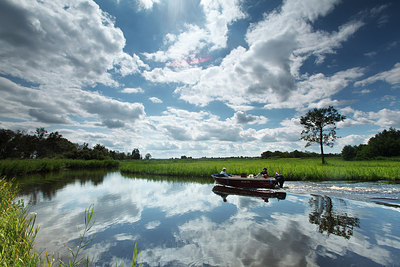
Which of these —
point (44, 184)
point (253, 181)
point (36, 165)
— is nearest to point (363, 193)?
point (253, 181)

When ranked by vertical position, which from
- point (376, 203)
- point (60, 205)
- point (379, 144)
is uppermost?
point (379, 144)

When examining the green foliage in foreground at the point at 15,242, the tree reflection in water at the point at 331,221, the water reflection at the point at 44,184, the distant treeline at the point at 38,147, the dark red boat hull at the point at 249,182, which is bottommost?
the water reflection at the point at 44,184

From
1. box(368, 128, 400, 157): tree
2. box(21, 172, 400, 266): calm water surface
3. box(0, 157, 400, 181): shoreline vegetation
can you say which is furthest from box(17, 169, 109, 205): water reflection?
box(368, 128, 400, 157): tree

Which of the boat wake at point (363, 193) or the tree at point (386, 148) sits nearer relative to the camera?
the boat wake at point (363, 193)

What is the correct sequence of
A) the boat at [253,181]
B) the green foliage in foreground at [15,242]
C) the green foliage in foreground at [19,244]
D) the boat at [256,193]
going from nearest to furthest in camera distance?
the green foliage in foreground at [19,244]
the green foliage in foreground at [15,242]
the boat at [256,193]
the boat at [253,181]

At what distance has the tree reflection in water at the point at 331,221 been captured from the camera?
23.3ft

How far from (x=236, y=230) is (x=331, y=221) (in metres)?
4.37

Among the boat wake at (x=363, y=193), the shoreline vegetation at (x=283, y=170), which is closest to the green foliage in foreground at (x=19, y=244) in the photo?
the boat wake at (x=363, y=193)

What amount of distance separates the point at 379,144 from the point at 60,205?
81500 millimetres

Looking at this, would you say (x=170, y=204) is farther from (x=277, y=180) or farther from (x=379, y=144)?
(x=379, y=144)

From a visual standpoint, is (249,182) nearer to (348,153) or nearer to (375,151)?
(348,153)

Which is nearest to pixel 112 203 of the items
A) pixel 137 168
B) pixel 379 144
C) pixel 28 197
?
pixel 28 197

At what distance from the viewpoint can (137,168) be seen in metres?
37.2

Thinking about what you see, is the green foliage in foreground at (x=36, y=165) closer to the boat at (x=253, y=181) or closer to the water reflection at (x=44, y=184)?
the water reflection at (x=44, y=184)
